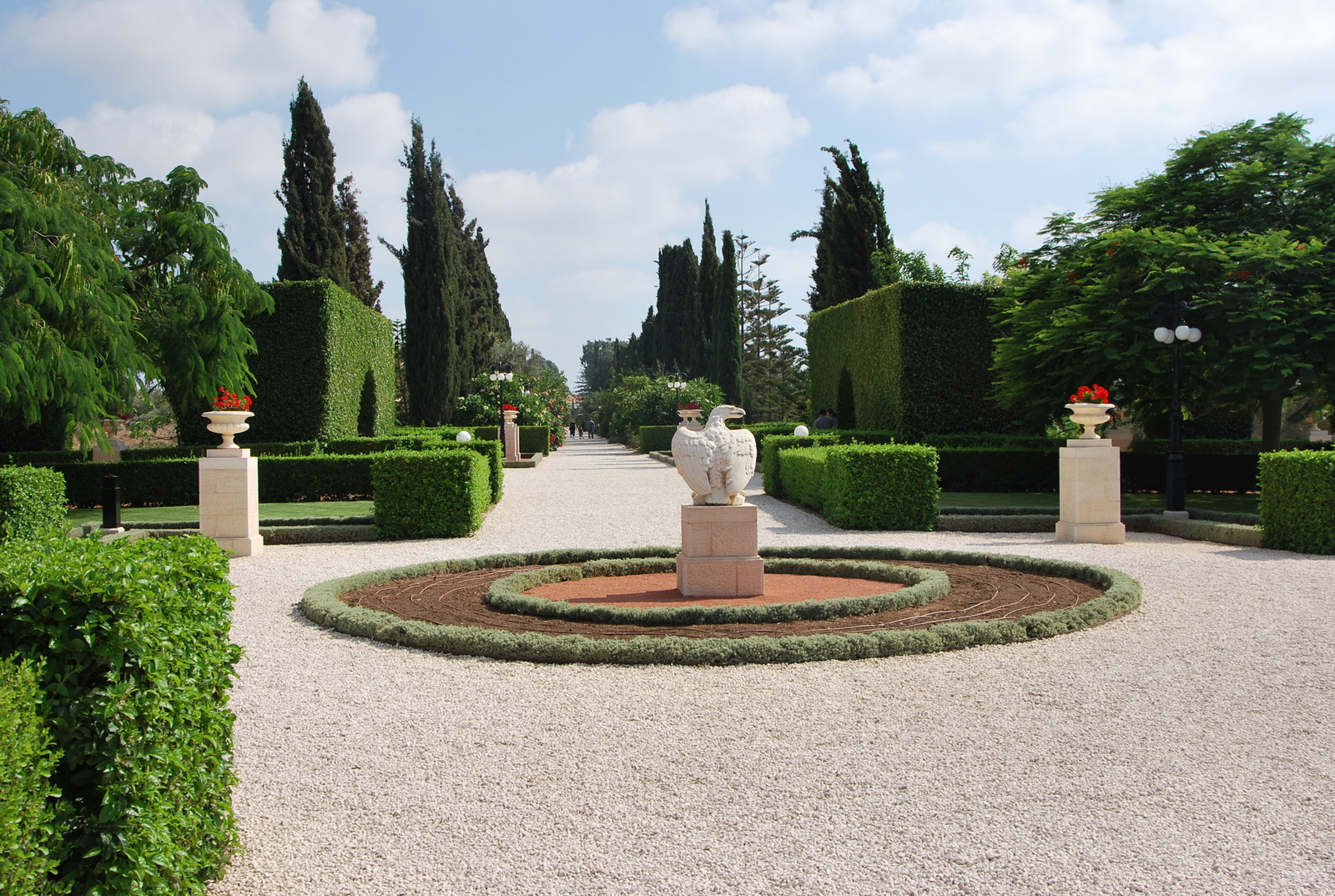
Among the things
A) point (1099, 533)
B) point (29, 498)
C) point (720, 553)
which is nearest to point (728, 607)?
point (720, 553)

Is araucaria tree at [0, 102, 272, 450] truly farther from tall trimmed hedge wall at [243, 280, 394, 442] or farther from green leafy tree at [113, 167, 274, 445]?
Answer: tall trimmed hedge wall at [243, 280, 394, 442]

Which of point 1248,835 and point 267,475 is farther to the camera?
point 267,475

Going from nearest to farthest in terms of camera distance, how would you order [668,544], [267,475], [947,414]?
[668,544]
[267,475]
[947,414]

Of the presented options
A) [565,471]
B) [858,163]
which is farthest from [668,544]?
[858,163]

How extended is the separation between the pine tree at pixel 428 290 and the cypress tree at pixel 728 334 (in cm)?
1348

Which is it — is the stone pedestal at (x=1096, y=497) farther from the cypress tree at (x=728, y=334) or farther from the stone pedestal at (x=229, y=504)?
the cypress tree at (x=728, y=334)

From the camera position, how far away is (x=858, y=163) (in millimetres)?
31594

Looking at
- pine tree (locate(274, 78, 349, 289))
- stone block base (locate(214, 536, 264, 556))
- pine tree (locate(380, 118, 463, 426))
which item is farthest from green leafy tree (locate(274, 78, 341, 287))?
stone block base (locate(214, 536, 264, 556))

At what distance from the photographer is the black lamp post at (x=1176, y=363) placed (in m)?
13.1

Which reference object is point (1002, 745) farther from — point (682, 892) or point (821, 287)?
point (821, 287)

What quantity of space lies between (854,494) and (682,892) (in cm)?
1050

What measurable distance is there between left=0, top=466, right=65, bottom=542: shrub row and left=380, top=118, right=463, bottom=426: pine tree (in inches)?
872

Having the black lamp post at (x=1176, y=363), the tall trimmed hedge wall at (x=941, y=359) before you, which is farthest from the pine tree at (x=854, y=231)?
the black lamp post at (x=1176, y=363)

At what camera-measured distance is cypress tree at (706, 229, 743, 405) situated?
143 feet
